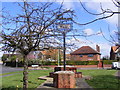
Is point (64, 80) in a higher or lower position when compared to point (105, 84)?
higher

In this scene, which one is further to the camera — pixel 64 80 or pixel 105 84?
pixel 105 84

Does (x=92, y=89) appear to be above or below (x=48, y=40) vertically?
below

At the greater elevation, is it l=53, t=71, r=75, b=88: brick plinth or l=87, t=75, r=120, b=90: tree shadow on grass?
l=53, t=71, r=75, b=88: brick plinth

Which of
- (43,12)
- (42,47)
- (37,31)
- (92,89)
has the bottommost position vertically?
(92,89)

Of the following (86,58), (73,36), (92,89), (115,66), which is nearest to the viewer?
(73,36)

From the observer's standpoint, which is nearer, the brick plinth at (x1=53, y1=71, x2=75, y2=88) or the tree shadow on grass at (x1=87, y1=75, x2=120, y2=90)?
the brick plinth at (x1=53, y1=71, x2=75, y2=88)

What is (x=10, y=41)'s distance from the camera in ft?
25.5

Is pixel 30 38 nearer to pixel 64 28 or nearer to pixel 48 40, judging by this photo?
pixel 48 40

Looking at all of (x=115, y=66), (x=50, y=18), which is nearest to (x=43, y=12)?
(x=50, y=18)

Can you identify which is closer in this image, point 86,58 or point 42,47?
point 42,47

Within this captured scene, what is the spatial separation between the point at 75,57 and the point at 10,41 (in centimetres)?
5718

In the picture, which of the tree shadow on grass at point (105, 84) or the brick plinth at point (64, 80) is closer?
the brick plinth at point (64, 80)

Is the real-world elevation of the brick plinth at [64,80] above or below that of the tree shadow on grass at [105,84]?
above

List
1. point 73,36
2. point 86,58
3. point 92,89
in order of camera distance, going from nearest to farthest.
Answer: point 73,36 < point 92,89 < point 86,58
